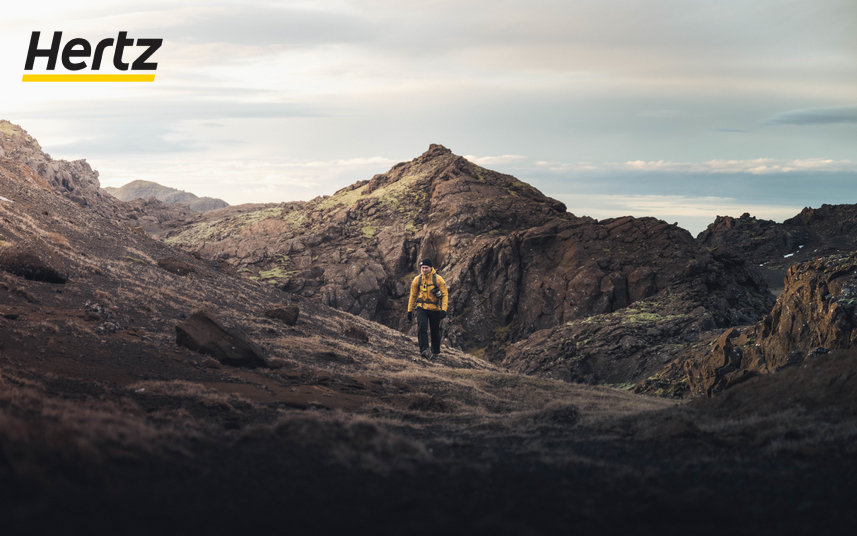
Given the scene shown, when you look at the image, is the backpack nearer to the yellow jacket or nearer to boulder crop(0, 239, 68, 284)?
the yellow jacket

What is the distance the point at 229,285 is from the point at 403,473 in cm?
2718

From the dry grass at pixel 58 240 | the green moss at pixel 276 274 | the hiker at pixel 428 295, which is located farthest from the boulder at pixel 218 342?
the green moss at pixel 276 274

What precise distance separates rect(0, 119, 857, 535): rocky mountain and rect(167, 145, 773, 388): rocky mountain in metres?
18.3

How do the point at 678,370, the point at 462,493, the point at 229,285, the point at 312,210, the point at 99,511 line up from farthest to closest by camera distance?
the point at 312,210, the point at 229,285, the point at 678,370, the point at 462,493, the point at 99,511

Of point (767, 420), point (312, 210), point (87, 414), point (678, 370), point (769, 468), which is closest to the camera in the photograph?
point (769, 468)

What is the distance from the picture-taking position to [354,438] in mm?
6066

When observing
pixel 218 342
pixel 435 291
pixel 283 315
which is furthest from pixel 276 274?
pixel 218 342

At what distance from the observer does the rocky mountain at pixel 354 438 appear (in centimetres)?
391

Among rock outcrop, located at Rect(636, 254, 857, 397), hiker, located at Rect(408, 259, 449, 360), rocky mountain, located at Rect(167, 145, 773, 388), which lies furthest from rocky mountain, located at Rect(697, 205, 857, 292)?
hiker, located at Rect(408, 259, 449, 360)

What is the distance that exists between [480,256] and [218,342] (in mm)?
41054

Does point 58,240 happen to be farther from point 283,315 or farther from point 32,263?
point 283,315

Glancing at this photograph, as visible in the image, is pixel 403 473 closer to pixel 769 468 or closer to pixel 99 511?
pixel 99 511

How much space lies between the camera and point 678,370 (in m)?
21.9

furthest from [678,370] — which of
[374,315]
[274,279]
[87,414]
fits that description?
[274,279]
